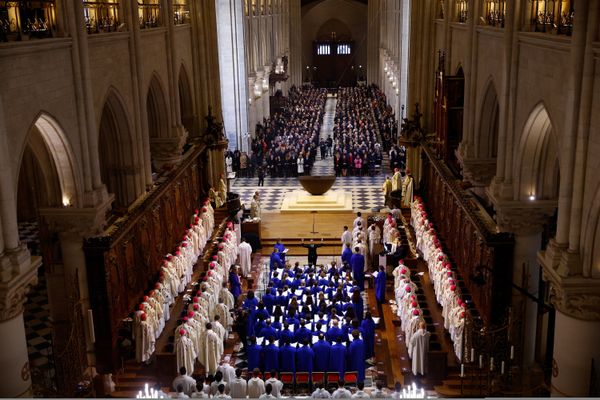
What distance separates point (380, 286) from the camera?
19328mm

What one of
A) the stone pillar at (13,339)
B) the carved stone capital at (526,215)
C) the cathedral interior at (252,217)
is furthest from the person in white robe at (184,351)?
the carved stone capital at (526,215)

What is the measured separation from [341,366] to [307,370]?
76 cm

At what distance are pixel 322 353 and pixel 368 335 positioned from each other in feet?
4.65

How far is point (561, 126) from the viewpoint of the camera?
1231 cm

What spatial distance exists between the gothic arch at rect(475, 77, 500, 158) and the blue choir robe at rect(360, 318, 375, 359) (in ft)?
19.6

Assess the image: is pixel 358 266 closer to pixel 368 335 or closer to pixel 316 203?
pixel 368 335

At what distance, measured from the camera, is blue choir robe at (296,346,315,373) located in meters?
15.5

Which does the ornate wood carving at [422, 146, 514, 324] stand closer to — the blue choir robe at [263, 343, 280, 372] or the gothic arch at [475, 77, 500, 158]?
the gothic arch at [475, 77, 500, 158]

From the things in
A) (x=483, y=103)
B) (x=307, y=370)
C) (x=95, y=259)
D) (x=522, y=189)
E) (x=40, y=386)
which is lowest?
(x=307, y=370)

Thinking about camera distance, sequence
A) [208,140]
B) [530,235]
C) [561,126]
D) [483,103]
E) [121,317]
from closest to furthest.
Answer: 1. [561,126]
2. [530,235]
3. [121,317]
4. [483,103]
5. [208,140]

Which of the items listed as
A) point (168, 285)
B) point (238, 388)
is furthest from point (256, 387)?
point (168, 285)

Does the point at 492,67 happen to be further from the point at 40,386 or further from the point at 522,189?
the point at 40,386

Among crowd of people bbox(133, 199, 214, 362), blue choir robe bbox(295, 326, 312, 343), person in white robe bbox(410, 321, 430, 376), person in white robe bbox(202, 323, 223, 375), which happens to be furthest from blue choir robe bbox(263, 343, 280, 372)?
person in white robe bbox(410, 321, 430, 376)

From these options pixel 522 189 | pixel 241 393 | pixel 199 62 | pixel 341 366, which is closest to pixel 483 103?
pixel 522 189
